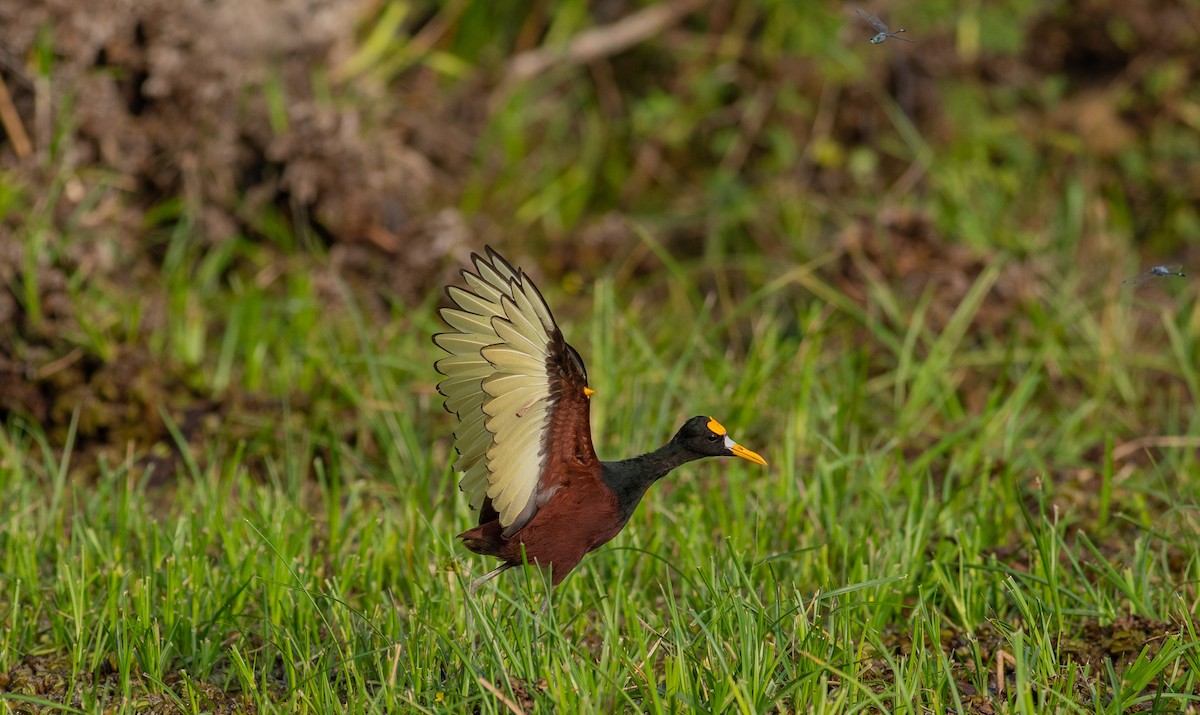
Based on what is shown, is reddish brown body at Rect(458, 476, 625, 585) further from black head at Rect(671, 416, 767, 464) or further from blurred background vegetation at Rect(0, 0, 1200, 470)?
blurred background vegetation at Rect(0, 0, 1200, 470)

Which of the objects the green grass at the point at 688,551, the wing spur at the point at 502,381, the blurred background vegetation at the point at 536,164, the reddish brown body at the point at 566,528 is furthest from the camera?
the blurred background vegetation at the point at 536,164

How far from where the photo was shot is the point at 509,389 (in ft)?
9.11

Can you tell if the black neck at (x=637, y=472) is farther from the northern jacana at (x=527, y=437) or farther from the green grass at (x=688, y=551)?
the green grass at (x=688, y=551)

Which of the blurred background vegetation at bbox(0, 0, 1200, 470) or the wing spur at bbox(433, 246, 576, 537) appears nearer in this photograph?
the wing spur at bbox(433, 246, 576, 537)

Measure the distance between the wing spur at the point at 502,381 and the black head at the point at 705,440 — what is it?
0.33 meters

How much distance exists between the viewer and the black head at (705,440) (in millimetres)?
3004

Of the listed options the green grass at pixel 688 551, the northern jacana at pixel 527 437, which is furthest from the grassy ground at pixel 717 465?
the northern jacana at pixel 527 437

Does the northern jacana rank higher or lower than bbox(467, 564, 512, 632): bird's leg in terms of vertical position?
higher

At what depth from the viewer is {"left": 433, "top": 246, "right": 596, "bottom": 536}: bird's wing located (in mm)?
2693

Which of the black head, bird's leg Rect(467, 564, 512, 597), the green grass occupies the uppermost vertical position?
the black head

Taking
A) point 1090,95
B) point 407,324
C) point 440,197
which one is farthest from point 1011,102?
point 407,324

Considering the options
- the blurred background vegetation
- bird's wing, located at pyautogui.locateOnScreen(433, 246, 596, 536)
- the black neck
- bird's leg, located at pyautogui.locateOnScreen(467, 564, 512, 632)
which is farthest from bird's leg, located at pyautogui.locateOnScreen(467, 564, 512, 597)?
the blurred background vegetation

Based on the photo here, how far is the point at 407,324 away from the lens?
5676mm

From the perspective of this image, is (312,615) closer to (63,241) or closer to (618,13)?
(63,241)
